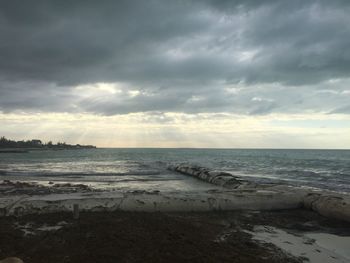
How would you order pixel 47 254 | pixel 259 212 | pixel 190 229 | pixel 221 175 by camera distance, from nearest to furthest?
pixel 47 254 → pixel 190 229 → pixel 259 212 → pixel 221 175

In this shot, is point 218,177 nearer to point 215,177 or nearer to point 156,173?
point 215,177

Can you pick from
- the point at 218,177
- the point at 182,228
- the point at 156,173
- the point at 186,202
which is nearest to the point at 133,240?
the point at 182,228

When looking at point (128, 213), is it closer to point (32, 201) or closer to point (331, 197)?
point (32, 201)

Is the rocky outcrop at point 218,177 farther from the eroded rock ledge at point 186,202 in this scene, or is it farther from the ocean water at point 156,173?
the eroded rock ledge at point 186,202

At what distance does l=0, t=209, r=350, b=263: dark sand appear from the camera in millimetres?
6770

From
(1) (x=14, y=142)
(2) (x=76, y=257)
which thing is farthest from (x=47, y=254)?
(1) (x=14, y=142)

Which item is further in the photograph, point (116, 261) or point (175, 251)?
point (175, 251)

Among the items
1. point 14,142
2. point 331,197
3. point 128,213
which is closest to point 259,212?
point 331,197

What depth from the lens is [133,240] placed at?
761 cm

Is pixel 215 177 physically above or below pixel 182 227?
above

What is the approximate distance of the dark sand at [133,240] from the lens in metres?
6.77

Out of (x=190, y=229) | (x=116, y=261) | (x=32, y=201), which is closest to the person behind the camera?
(x=116, y=261)

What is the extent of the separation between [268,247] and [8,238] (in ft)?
17.7

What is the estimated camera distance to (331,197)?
13.2 metres
